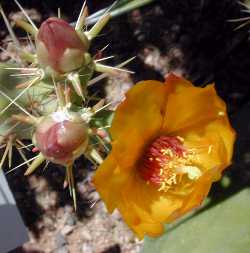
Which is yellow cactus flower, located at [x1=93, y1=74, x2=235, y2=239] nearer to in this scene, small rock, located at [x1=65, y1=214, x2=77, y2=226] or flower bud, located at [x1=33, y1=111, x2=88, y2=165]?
flower bud, located at [x1=33, y1=111, x2=88, y2=165]

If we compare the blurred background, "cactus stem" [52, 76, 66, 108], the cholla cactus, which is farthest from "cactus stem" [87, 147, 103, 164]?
the blurred background

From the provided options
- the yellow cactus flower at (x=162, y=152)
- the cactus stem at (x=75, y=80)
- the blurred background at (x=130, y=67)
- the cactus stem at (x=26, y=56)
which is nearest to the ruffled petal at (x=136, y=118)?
the yellow cactus flower at (x=162, y=152)

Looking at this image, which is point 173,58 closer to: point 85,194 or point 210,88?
point 85,194

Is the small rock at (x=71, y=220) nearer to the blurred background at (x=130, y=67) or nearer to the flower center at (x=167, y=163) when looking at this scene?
the blurred background at (x=130, y=67)

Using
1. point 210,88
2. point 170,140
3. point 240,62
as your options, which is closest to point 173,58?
point 240,62

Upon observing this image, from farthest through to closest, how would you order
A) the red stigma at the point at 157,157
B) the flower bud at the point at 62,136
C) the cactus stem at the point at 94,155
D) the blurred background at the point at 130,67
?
the blurred background at the point at 130,67
the red stigma at the point at 157,157
the cactus stem at the point at 94,155
the flower bud at the point at 62,136
